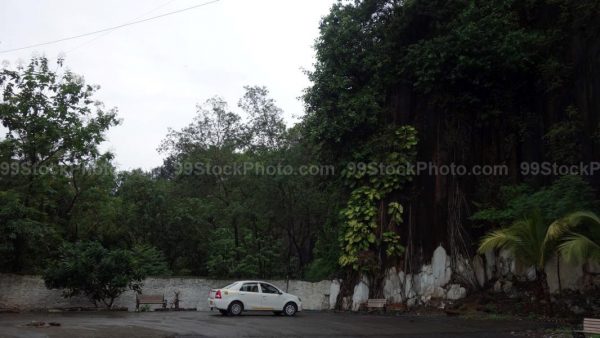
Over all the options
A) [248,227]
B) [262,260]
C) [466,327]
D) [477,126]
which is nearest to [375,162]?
[477,126]

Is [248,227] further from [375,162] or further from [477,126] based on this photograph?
[477,126]

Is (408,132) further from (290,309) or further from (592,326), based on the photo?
(592,326)

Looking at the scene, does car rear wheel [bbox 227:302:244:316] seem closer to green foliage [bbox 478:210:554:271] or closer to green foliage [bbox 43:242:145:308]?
green foliage [bbox 43:242:145:308]

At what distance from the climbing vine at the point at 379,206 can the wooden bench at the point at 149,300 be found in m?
8.00

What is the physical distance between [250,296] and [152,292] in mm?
7138

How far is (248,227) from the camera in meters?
33.7

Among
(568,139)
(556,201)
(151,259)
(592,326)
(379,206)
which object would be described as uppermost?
(568,139)

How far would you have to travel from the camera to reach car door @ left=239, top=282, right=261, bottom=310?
1988cm

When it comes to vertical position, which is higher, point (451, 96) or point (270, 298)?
point (451, 96)

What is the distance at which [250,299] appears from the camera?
65.6 ft

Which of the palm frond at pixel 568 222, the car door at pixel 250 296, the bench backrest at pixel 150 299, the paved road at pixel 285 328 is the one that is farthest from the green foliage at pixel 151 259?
the palm frond at pixel 568 222

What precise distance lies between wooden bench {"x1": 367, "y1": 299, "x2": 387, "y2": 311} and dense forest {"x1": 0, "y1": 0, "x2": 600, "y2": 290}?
1.18m

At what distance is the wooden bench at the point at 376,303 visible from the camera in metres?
20.9

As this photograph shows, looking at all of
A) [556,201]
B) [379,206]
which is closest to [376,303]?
[379,206]
